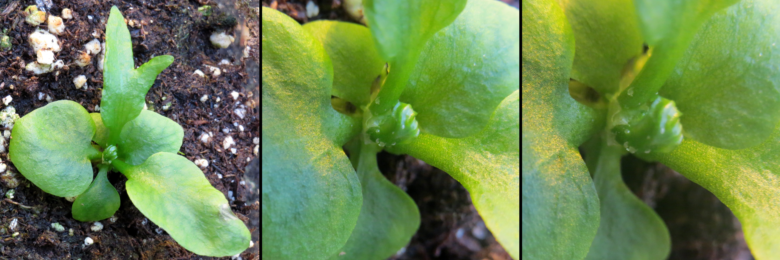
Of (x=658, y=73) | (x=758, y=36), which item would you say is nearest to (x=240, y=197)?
(x=658, y=73)

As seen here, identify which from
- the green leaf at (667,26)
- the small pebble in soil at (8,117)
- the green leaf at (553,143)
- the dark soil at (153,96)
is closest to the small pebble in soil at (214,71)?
the dark soil at (153,96)

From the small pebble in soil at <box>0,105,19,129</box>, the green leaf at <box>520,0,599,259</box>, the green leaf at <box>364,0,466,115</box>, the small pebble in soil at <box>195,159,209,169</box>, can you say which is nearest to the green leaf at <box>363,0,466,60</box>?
the green leaf at <box>364,0,466,115</box>

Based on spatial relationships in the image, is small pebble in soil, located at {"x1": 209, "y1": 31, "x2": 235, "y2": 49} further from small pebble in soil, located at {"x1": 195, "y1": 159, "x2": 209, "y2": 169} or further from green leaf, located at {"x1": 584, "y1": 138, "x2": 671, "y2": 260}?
green leaf, located at {"x1": 584, "y1": 138, "x2": 671, "y2": 260}

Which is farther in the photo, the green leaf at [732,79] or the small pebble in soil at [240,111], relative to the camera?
the small pebble in soil at [240,111]

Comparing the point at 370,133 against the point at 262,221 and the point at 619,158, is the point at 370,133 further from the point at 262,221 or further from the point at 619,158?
the point at 619,158

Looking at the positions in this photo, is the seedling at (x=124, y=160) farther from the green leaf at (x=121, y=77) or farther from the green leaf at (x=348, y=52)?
the green leaf at (x=348, y=52)

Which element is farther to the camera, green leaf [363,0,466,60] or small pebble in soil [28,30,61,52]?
small pebble in soil [28,30,61,52]

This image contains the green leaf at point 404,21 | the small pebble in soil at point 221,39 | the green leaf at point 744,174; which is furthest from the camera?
the small pebble in soil at point 221,39
